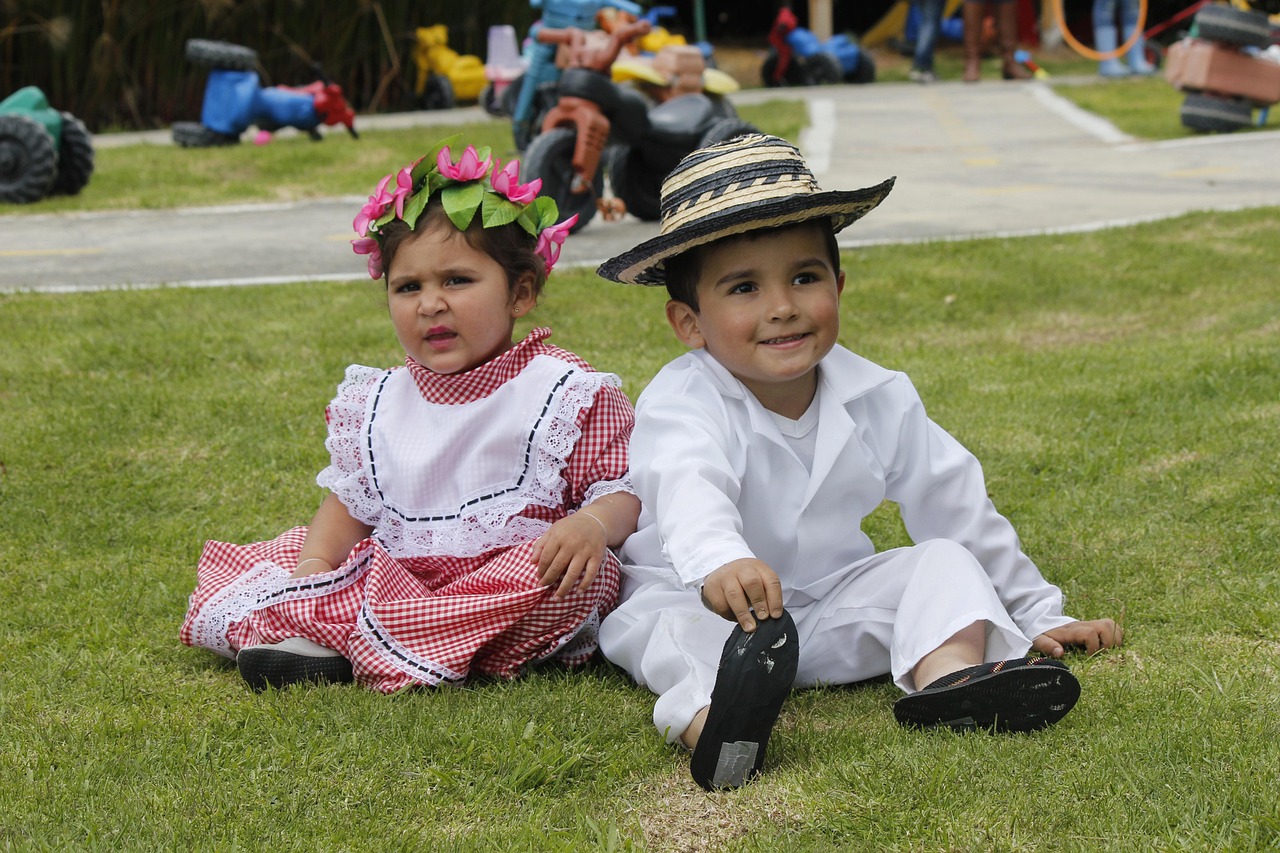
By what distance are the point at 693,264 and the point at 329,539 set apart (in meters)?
1.00


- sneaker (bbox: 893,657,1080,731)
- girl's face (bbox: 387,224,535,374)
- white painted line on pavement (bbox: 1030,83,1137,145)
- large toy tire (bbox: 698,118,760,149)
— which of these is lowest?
white painted line on pavement (bbox: 1030,83,1137,145)

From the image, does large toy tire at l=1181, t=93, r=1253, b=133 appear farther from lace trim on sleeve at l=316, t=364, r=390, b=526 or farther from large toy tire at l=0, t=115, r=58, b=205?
lace trim on sleeve at l=316, t=364, r=390, b=526

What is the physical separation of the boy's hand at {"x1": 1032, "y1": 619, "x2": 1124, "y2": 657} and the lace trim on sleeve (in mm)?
1350

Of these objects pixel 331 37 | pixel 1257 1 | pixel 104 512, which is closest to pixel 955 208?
pixel 104 512

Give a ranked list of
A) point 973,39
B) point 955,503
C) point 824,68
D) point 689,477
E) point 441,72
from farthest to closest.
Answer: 1. point 824,68
2. point 973,39
3. point 441,72
4. point 955,503
5. point 689,477

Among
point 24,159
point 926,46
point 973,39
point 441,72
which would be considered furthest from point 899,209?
point 926,46

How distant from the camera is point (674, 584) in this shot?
2.79 meters

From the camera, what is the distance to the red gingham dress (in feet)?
9.06

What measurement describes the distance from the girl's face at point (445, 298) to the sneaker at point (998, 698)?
3.73 feet

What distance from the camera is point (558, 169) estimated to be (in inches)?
290

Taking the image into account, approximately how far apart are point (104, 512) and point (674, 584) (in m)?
1.78

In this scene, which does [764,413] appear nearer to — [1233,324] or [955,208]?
[1233,324]

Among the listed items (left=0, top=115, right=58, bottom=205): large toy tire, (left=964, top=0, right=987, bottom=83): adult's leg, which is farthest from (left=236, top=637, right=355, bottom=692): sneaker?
(left=964, top=0, right=987, bottom=83): adult's leg

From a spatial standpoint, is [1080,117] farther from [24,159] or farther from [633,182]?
[24,159]
